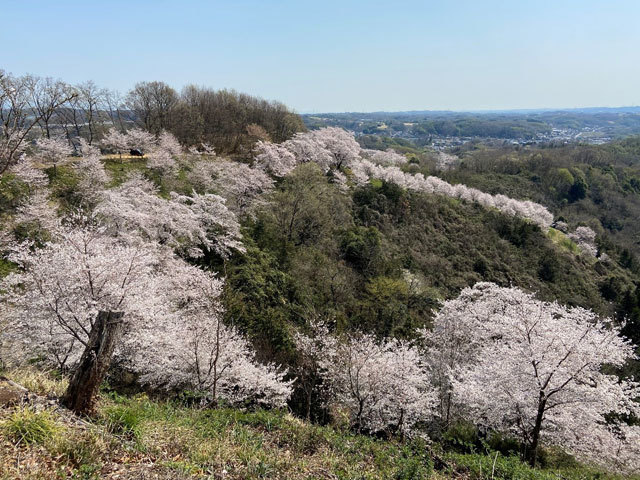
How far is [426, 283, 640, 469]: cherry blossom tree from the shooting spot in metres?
9.38

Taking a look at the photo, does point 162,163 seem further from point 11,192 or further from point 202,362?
point 202,362

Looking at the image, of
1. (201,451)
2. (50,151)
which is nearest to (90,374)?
(201,451)

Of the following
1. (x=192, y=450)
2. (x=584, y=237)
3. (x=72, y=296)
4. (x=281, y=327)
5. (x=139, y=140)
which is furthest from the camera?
(x=584, y=237)

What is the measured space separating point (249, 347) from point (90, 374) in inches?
458

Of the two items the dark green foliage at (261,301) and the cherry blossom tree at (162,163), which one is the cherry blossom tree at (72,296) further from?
the cherry blossom tree at (162,163)

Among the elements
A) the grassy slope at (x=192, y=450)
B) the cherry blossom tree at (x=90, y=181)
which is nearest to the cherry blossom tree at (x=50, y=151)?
the cherry blossom tree at (x=90, y=181)

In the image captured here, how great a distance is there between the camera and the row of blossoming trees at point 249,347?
30.7 feet

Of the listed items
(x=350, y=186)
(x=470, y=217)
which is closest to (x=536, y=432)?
(x=350, y=186)

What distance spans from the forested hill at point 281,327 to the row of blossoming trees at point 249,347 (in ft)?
0.26

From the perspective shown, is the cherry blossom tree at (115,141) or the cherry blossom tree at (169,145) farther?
the cherry blossom tree at (169,145)

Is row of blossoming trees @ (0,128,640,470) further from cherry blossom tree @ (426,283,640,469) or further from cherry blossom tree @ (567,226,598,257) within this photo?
cherry blossom tree @ (567,226,598,257)

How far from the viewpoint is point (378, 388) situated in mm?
12633

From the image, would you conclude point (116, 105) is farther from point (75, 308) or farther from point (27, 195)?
point (75, 308)

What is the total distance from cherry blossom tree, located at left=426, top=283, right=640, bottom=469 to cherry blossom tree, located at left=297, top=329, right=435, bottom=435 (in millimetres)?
1607
